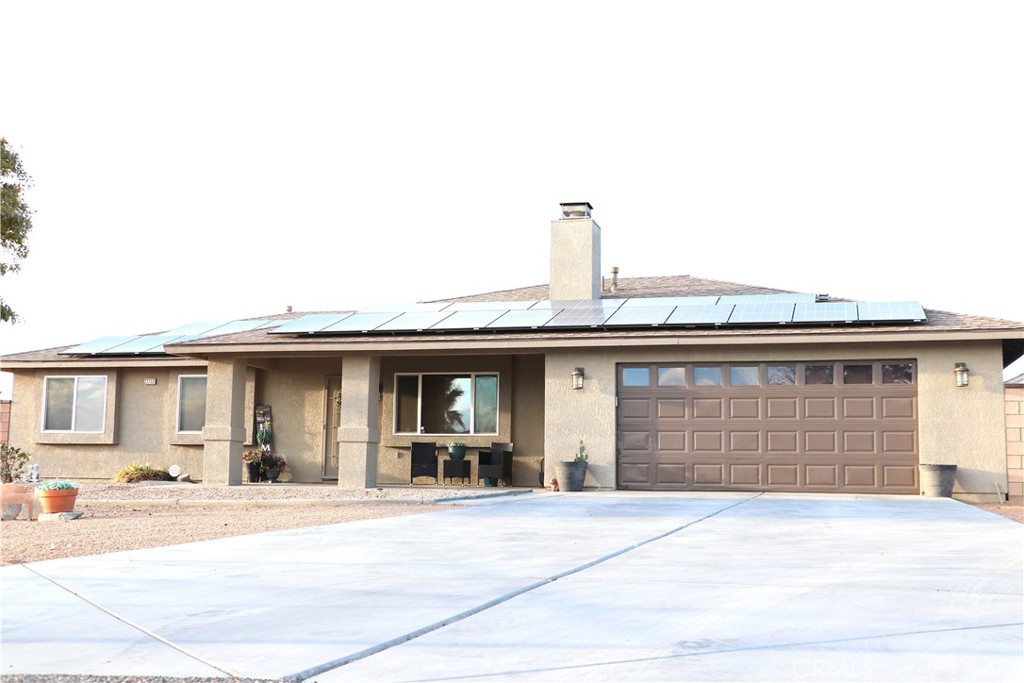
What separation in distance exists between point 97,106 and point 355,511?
589 centimetres

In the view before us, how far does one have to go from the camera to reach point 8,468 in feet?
61.0

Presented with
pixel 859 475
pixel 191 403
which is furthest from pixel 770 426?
pixel 191 403

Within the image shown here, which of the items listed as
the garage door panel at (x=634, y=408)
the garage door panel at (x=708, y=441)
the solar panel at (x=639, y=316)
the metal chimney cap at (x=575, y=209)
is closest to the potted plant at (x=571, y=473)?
the garage door panel at (x=634, y=408)

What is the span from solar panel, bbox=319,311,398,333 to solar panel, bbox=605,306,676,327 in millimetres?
4431

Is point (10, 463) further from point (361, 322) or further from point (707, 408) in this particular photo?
point (707, 408)

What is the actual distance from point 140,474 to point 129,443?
1719mm

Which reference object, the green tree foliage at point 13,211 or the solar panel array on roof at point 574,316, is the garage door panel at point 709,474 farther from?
the green tree foliage at point 13,211

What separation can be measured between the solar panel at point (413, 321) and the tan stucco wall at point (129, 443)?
479cm

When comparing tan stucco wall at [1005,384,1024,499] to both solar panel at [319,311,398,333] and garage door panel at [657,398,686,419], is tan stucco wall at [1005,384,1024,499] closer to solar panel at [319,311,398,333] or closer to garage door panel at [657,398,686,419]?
garage door panel at [657,398,686,419]

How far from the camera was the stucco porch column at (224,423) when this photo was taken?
17812mm

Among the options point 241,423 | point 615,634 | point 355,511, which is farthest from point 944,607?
point 241,423

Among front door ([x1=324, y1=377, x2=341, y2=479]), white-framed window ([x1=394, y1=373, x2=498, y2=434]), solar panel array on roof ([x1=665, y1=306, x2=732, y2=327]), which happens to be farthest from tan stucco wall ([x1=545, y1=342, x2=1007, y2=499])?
front door ([x1=324, y1=377, x2=341, y2=479])

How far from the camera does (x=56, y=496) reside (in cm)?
1203

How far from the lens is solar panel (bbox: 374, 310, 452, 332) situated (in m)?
17.7
